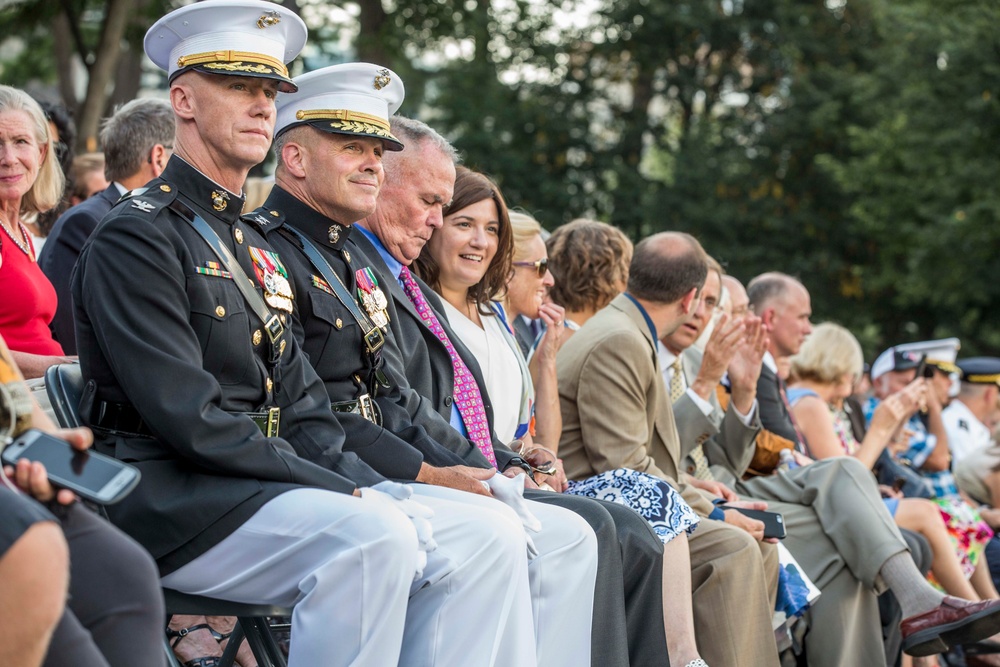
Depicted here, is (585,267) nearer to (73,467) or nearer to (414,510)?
(414,510)

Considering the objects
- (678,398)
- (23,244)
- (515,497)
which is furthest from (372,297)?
(678,398)

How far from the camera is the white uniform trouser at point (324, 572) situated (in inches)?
118

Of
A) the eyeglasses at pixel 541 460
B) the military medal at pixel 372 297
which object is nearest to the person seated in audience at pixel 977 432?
the eyeglasses at pixel 541 460

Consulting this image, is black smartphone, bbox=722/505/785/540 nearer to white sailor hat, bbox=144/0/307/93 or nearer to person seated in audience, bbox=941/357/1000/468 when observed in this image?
white sailor hat, bbox=144/0/307/93

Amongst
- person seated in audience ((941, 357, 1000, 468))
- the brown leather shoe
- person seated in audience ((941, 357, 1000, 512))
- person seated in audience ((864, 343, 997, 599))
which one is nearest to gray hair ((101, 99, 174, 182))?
the brown leather shoe

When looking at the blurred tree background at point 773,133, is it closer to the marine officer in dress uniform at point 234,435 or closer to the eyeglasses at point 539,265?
the eyeglasses at point 539,265

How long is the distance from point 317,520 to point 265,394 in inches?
18.2

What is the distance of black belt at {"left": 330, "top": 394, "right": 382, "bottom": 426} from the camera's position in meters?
3.72

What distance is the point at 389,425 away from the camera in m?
3.89

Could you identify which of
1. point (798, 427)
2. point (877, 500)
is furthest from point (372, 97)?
point (798, 427)

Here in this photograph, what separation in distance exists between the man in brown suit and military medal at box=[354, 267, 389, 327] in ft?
4.25

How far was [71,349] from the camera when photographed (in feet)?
15.5

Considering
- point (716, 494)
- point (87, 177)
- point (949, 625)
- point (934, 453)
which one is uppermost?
point (87, 177)

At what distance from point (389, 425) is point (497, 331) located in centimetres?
129
